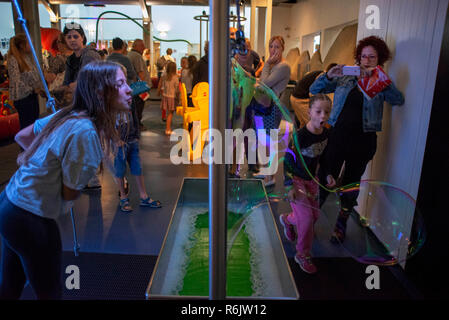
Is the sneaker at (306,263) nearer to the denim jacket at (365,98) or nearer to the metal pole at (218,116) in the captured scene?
the denim jacket at (365,98)

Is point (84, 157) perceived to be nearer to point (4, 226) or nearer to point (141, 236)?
point (4, 226)

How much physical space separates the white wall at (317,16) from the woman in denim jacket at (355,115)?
4604 millimetres

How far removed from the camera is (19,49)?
11.9ft

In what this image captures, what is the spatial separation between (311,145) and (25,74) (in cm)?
320

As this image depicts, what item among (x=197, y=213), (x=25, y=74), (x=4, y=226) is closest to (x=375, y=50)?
(x=197, y=213)

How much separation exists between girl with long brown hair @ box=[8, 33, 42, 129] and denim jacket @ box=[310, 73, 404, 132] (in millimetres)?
3017

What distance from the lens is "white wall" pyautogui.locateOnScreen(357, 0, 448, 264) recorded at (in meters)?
2.00

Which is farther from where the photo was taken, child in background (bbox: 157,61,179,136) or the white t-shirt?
child in background (bbox: 157,61,179,136)

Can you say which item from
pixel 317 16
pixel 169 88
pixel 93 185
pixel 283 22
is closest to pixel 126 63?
pixel 93 185

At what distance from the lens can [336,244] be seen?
2553 mm

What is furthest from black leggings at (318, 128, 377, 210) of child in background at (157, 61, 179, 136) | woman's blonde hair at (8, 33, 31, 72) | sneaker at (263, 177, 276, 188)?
child in background at (157, 61, 179, 136)

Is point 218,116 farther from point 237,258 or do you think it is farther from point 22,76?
point 22,76

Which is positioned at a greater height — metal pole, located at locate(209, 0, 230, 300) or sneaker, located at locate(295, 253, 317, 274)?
metal pole, located at locate(209, 0, 230, 300)

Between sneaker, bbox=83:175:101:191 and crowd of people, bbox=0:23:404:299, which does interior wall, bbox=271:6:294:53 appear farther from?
sneaker, bbox=83:175:101:191
